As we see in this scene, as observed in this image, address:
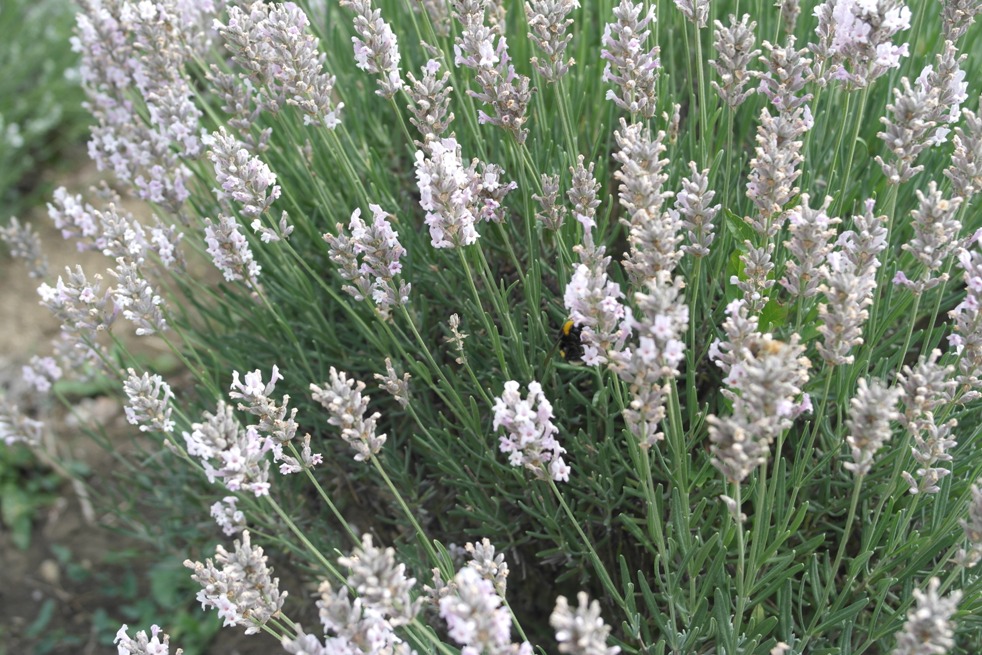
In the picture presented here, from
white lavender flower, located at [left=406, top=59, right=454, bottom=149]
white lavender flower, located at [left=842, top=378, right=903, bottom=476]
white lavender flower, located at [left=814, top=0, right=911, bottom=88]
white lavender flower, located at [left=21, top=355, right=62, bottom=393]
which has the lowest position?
white lavender flower, located at [left=21, top=355, right=62, bottom=393]

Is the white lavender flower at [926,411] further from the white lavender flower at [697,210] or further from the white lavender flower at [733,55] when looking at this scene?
the white lavender flower at [733,55]

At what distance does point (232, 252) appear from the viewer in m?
2.10

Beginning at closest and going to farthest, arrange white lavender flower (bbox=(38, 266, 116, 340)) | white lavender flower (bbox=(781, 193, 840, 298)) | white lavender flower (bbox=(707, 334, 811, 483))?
white lavender flower (bbox=(707, 334, 811, 483))
white lavender flower (bbox=(781, 193, 840, 298))
white lavender flower (bbox=(38, 266, 116, 340))

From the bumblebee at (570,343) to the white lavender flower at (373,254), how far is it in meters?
0.39

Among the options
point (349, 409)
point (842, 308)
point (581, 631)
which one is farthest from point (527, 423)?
point (842, 308)

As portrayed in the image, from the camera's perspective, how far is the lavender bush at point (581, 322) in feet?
5.30

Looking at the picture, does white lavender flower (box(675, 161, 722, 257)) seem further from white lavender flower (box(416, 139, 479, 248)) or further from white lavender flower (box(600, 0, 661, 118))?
white lavender flower (box(416, 139, 479, 248))

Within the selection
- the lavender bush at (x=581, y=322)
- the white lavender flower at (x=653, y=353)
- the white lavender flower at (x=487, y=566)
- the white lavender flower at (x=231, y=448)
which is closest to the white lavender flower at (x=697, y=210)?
the lavender bush at (x=581, y=322)

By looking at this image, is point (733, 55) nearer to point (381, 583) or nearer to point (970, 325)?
point (970, 325)

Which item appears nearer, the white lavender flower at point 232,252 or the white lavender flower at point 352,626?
the white lavender flower at point 352,626

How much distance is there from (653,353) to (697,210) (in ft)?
1.40

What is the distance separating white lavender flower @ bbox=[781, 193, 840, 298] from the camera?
1627 millimetres

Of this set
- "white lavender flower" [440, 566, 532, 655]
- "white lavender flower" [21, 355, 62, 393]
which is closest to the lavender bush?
"white lavender flower" [440, 566, 532, 655]

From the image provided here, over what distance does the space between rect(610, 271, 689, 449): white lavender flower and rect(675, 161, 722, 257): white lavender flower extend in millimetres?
215
